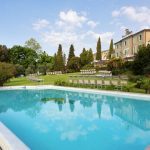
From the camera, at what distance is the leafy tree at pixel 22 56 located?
178 ft

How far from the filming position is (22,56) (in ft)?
183

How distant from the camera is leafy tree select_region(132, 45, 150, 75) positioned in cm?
2551

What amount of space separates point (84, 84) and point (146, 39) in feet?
51.7

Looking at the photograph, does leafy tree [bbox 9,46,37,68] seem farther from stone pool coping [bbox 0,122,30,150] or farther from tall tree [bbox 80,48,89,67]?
stone pool coping [bbox 0,122,30,150]

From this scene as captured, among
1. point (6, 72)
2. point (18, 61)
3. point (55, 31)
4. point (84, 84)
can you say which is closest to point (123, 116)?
point (84, 84)

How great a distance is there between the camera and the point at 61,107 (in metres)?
16.8

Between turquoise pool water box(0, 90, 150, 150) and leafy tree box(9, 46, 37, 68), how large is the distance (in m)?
35.7

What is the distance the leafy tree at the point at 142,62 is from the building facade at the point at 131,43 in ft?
32.4

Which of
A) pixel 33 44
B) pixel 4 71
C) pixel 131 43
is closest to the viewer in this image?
pixel 4 71

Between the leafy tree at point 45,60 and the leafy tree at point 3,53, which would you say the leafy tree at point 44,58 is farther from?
the leafy tree at point 3,53

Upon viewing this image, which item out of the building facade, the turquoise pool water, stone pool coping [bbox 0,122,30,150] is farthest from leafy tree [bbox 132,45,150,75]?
stone pool coping [bbox 0,122,30,150]

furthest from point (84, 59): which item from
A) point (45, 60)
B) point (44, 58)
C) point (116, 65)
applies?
point (116, 65)

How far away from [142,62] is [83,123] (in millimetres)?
15525

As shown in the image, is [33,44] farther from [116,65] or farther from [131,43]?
[116,65]
